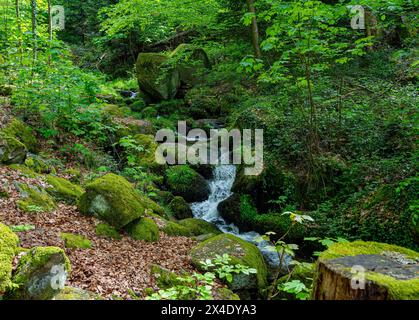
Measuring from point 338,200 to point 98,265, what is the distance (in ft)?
20.5

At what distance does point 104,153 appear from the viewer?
1045 centimetres

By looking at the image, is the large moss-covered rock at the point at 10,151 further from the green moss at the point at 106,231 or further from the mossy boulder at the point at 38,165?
the green moss at the point at 106,231

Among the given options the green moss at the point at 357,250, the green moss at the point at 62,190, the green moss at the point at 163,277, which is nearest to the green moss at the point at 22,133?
the green moss at the point at 62,190

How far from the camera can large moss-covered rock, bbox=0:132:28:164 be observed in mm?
6918

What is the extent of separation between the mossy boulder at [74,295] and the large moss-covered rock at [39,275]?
0.10m

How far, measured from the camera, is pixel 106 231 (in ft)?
20.5

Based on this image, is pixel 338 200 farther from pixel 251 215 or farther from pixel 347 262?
pixel 347 262

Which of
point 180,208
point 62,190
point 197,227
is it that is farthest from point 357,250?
point 180,208

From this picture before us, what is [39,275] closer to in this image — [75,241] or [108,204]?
[75,241]

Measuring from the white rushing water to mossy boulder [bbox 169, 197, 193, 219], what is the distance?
0.47 metres

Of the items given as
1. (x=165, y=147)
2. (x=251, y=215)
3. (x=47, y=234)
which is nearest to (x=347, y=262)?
(x=47, y=234)

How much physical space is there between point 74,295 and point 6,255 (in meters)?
0.88

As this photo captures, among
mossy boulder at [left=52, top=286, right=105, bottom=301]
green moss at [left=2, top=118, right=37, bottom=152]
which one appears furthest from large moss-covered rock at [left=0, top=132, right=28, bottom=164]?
mossy boulder at [left=52, top=286, right=105, bottom=301]

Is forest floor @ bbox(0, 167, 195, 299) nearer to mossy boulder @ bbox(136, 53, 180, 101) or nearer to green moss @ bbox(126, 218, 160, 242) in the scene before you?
green moss @ bbox(126, 218, 160, 242)
